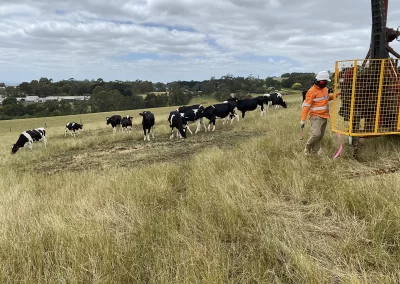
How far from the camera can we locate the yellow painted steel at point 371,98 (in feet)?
19.5

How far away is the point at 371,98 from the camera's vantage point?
6.04 m

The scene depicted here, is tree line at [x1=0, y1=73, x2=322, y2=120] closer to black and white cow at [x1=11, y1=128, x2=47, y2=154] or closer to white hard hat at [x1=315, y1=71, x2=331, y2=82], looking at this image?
black and white cow at [x1=11, y1=128, x2=47, y2=154]

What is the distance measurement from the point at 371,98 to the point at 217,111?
11207 millimetres

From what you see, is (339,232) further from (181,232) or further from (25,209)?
(25,209)

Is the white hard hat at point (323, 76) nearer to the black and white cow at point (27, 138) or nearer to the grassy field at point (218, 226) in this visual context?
the grassy field at point (218, 226)

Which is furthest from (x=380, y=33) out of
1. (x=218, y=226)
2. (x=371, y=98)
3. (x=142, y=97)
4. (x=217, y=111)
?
(x=142, y=97)

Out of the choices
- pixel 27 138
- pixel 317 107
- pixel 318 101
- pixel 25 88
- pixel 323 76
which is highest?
pixel 25 88

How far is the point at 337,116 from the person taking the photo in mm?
6891

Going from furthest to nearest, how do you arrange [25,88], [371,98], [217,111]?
[25,88] → [217,111] → [371,98]

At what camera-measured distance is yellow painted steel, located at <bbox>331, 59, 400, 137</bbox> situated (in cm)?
594

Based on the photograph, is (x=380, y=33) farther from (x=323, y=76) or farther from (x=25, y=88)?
(x=25, y=88)

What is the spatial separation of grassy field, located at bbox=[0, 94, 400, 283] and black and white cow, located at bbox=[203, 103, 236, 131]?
34.9ft

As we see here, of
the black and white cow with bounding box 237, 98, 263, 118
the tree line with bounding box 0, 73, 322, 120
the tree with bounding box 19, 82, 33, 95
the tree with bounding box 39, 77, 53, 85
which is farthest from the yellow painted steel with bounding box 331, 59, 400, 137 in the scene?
the tree with bounding box 39, 77, 53, 85

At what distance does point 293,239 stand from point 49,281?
8.53 ft
